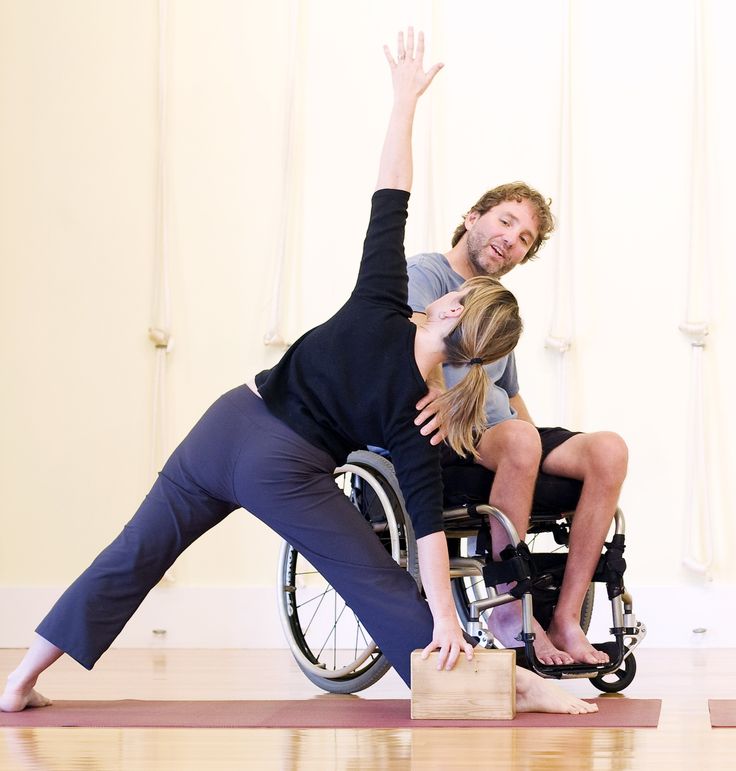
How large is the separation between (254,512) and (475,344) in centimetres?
50

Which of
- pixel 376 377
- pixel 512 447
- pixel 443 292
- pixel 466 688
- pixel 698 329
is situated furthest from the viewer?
pixel 698 329

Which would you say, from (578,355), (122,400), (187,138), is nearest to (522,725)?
(578,355)

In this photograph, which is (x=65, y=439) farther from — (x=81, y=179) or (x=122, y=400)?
(x=81, y=179)

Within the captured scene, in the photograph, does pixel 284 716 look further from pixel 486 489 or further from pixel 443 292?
pixel 443 292

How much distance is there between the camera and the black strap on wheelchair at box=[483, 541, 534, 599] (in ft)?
6.76

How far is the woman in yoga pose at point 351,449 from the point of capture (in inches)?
74.2

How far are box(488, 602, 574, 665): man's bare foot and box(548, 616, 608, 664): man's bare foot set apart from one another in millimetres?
14

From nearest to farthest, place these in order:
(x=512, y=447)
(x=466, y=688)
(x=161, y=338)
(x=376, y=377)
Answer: (x=466, y=688) → (x=376, y=377) → (x=512, y=447) → (x=161, y=338)

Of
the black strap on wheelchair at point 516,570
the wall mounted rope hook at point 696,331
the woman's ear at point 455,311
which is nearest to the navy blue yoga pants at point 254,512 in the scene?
the black strap on wheelchair at point 516,570

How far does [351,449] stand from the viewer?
209 cm

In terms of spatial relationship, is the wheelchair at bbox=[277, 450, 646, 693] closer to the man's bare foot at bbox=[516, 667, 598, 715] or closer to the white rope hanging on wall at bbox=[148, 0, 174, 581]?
the man's bare foot at bbox=[516, 667, 598, 715]

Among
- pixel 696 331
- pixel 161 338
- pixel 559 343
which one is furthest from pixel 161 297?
pixel 696 331

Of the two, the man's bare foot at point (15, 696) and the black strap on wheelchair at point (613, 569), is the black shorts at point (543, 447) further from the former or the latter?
the man's bare foot at point (15, 696)

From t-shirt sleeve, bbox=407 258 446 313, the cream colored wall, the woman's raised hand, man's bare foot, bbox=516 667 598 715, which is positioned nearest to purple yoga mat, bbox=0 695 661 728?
man's bare foot, bbox=516 667 598 715
